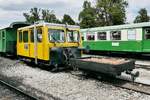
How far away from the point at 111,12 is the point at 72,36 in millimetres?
39451

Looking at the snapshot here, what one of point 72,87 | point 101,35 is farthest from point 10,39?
point 72,87

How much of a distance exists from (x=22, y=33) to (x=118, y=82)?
26.6ft

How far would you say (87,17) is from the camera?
55.0m

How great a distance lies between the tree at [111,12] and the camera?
52.7 metres

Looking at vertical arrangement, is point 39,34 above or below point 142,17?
below

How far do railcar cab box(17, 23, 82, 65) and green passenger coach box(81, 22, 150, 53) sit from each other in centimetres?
368

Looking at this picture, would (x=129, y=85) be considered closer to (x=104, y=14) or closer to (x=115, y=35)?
(x=115, y=35)

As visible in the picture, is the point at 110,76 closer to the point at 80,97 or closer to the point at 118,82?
the point at 118,82

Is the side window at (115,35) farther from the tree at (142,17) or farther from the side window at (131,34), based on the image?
the tree at (142,17)

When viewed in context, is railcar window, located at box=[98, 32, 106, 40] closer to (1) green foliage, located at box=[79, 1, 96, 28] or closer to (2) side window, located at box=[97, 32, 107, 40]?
(2) side window, located at box=[97, 32, 107, 40]

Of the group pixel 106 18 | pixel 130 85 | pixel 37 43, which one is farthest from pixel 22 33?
pixel 106 18

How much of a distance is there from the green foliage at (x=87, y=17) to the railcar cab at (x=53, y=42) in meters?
38.2

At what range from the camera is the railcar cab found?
45.1 ft

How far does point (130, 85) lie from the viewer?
10352 mm
